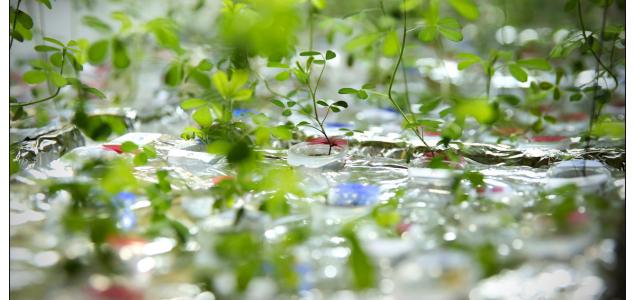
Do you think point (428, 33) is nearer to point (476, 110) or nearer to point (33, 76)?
point (476, 110)

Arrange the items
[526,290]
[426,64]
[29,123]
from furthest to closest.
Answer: [426,64]
[29,123]
[526,290]

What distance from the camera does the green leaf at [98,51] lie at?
0.62 m

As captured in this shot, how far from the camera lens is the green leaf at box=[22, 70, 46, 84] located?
75 cm

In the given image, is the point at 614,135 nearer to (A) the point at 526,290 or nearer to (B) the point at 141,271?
(A) the point at 526,290

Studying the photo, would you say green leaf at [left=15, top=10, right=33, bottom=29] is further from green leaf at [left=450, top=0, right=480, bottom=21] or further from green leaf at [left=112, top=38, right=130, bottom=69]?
green leaf at [left=450, top=0, right=480, bottom=21]

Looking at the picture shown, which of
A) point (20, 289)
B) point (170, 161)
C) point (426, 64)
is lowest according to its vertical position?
point (20, 289)

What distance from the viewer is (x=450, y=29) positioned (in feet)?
2.73

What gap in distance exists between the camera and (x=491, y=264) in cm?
53

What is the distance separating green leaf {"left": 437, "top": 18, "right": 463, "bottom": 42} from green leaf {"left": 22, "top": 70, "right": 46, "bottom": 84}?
580 mm

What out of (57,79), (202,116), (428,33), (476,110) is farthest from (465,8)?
(57,79)

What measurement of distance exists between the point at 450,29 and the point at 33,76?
2.00 ft

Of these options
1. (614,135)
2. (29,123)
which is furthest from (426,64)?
(29,123)

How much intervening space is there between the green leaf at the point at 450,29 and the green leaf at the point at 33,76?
0.58 metres

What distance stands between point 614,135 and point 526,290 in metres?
0.50
